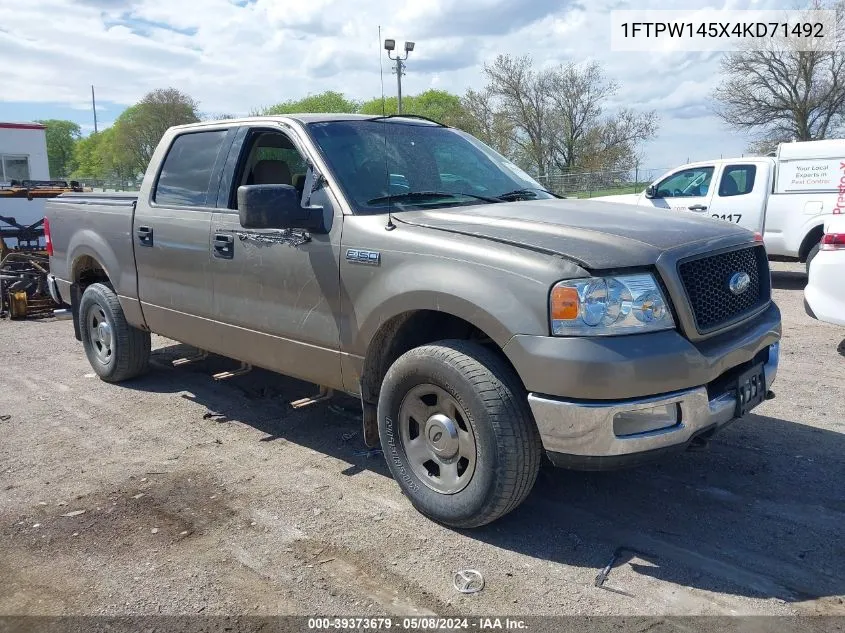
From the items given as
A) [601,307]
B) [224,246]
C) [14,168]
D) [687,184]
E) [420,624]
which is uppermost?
[14,168]

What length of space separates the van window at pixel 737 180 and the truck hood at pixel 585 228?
8358 millimetres

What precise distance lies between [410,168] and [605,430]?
2.03 meters

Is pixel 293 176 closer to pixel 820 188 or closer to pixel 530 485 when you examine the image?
pixel 530 485

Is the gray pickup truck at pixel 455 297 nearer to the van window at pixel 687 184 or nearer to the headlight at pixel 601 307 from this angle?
the headlight at pixel 601 307

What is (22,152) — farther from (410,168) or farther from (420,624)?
(420,624)

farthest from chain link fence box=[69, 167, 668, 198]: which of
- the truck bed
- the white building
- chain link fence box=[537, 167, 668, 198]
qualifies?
the truck bed

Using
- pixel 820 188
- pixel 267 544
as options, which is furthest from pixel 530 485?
pixel 820 188

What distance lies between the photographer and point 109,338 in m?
6.14

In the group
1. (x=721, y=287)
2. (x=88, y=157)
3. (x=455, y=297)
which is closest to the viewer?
(x=455, y=297)

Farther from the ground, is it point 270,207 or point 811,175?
point 811,175

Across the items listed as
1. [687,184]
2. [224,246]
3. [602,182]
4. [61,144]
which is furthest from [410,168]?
[61,144]

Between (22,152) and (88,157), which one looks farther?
(88,157)

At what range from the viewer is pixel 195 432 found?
504 cm

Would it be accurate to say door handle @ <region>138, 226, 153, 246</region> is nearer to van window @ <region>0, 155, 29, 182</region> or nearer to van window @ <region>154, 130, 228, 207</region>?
van window @ <region>154, 130, 228, 207</region>
